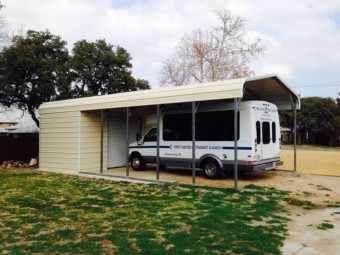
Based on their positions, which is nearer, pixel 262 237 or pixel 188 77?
pixel 262 237

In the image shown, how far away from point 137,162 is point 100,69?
936cm

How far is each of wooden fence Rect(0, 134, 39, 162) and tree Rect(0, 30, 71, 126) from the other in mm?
1927

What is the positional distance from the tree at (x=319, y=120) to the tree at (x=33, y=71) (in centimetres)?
3549

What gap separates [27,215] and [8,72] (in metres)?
12.9

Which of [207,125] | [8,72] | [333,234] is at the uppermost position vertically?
[8,72]

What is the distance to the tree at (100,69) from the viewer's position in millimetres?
21016

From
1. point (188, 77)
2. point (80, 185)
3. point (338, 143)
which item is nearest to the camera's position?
point (80, 185)

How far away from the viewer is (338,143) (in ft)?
149

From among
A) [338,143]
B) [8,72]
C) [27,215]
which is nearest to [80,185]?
[27,215]

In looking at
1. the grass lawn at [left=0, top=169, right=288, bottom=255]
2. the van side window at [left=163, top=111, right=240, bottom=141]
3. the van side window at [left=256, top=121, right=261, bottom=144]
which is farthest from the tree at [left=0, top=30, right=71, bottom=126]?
the van side window at [left=256, top=121, right=261, bottom=144]

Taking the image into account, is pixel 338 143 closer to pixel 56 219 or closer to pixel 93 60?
pixel 93 60

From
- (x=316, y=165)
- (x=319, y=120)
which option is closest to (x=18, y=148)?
(x=316, y=165)

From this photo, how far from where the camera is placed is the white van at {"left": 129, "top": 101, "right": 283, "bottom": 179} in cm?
1085

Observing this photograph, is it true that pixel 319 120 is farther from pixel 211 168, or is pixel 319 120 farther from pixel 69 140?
pixel 69 140
